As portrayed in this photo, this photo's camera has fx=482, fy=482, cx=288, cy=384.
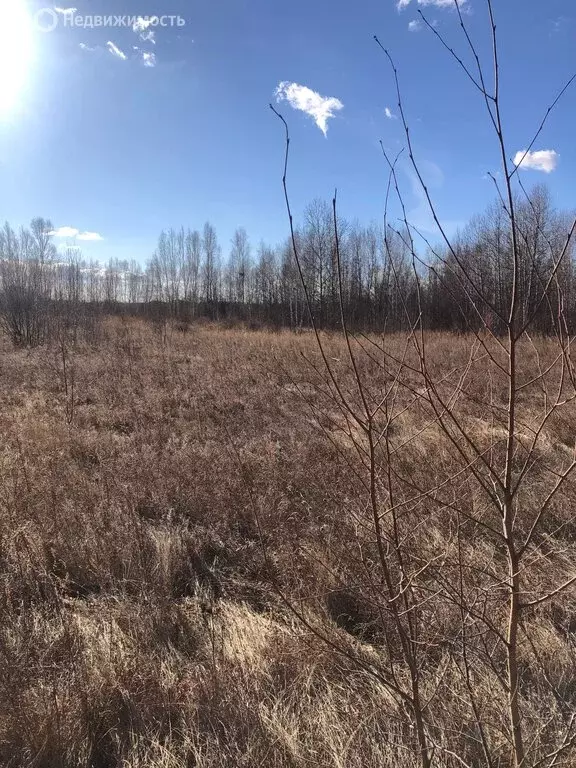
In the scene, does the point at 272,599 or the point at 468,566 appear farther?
the point at 272,599

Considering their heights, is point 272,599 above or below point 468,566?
below

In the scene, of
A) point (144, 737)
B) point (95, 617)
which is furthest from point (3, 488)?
point (144, 737)

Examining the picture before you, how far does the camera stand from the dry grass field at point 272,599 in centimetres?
179

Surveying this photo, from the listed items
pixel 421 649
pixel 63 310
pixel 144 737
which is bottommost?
pixel 144 737

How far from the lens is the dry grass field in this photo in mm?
1793

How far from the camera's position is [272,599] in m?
3.04

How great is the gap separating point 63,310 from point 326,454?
16.3 meters

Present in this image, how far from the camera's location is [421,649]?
231 centimetres

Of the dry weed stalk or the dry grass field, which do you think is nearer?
the dry weed stalk

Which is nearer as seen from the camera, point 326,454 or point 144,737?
point 144,737

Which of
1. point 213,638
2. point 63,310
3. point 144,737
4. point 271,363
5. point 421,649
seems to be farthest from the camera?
point 63,310

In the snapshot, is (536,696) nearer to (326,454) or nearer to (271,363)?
(326,454)

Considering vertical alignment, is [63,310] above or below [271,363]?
above

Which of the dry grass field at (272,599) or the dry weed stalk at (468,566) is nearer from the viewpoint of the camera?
the dry weed stalk at (468,566)
